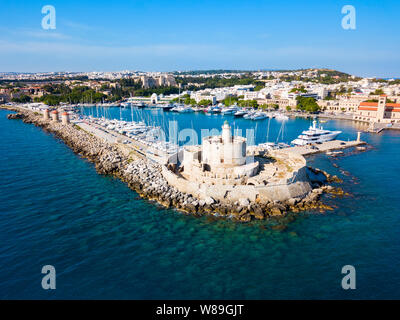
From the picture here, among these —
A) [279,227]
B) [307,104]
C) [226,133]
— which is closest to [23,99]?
[307,104]

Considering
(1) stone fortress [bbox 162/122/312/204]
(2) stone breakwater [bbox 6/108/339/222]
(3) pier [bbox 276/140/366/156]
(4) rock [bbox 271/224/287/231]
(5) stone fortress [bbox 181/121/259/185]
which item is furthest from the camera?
(3) pier [bbox 276/140/366/156]

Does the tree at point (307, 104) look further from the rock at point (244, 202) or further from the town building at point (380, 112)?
the rock at point (244, 202)

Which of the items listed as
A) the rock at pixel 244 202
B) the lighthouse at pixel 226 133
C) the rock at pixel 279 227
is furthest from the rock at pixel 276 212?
the lighthouse at pixel 226 133

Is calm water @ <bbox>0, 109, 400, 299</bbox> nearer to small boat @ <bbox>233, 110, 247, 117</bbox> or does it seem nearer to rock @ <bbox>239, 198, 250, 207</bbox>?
rock @ <bbox>239, 198, 250, 207</bbox>

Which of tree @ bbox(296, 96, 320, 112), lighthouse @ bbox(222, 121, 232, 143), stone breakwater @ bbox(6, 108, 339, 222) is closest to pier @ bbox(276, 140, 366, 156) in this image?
stone breakwater @ bbox(6, 108, 339, 222)
